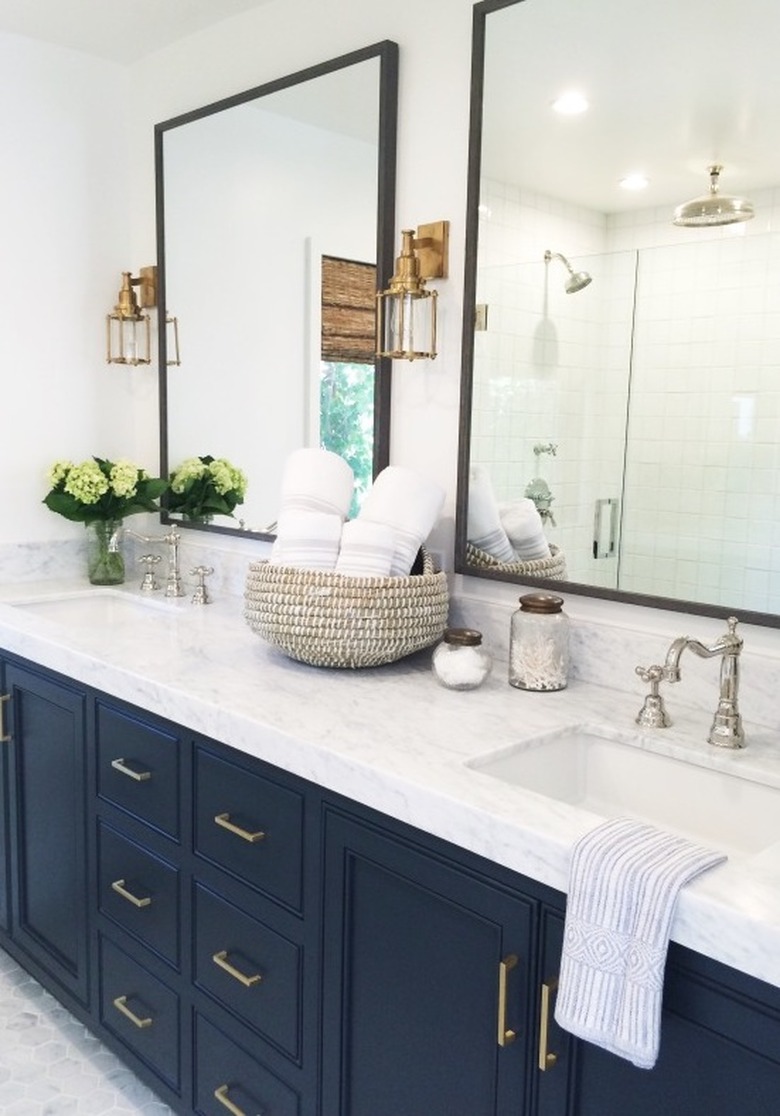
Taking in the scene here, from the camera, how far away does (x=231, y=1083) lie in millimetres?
1718

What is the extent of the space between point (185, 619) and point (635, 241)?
1.31 meters

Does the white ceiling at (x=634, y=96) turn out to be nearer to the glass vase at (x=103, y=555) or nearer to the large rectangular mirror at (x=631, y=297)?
the large rectangular mirror at (x=631, y=297)

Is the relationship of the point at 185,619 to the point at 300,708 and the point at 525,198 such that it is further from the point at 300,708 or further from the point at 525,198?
the point at 525,198

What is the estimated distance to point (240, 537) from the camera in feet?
8.53

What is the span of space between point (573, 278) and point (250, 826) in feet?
3.59

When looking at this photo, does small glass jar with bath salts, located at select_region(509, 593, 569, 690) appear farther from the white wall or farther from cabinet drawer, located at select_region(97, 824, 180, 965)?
A: the white wall

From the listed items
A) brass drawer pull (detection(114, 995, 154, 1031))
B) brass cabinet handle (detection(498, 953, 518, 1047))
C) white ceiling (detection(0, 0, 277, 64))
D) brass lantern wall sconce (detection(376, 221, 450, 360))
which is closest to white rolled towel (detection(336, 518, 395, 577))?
brass lantern wall sconce (detection(376, 221, 450, 360))

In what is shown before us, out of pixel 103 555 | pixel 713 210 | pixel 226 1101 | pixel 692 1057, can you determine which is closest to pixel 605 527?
pixel 713 210

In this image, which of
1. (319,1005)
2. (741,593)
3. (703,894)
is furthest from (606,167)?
(319,1005)

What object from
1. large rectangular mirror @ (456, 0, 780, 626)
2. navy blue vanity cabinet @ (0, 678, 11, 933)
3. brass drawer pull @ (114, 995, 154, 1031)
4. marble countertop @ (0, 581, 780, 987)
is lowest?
brass drawer pull @ (114, 995, 154, 1031)

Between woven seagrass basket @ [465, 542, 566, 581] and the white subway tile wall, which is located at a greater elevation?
the white subway tile wall

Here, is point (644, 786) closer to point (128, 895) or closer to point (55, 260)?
point (128, 895)

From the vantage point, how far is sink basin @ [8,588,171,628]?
2455mm

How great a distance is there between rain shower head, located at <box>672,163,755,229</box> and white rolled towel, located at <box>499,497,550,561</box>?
58 cm
